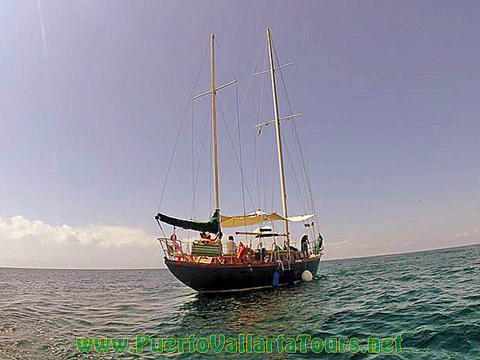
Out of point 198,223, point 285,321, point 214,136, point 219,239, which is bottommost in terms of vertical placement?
point 285,321

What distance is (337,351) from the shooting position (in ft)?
30.3

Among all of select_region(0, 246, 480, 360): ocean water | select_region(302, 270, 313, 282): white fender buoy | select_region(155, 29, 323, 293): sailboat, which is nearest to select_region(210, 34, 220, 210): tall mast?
select_region(155, 29, 323, 293): sailboat

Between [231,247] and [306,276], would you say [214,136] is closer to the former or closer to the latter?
[231,247]

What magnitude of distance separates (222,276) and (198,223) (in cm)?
425

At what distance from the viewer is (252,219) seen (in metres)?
31.5

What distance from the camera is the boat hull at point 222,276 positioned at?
841 inches

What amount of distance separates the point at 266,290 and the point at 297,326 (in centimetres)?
1215

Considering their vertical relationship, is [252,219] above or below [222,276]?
above

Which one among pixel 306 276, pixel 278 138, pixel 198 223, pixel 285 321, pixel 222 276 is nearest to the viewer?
pixel 285 321

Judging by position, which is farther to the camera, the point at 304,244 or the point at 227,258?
the point at 304,244

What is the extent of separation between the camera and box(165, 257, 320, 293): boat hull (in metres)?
21.4

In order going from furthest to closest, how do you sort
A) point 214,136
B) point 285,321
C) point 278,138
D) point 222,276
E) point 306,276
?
point 278,138, point 306,276, point 214,136, point 222,276, point 285,321

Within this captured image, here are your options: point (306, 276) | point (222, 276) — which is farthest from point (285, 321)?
point (306, 276)

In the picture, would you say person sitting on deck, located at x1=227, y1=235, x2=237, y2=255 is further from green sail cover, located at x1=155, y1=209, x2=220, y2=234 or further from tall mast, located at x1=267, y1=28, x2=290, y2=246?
tall mast, located at x1=267, y1=28, x2=290, y2=246
